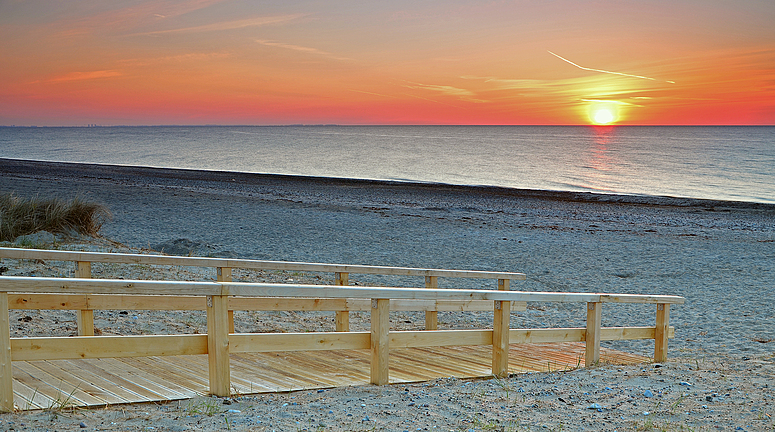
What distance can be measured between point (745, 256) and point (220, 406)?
52.0ft

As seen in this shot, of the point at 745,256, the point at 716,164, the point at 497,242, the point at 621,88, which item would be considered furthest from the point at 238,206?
the point at 621,88

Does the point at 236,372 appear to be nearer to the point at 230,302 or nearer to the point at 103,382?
the point at 103,382

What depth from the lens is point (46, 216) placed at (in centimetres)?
1274

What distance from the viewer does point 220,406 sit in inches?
161

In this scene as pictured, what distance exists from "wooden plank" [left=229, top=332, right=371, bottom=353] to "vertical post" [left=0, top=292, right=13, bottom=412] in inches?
53.6

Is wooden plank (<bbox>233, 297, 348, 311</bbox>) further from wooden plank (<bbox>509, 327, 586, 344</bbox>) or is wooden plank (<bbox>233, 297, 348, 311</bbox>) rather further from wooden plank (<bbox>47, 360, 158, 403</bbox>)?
wooden plank (<bbox>509, 327, 586, 344</bbox>)

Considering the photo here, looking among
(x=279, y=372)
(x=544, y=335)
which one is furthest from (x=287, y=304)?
(x=544, y=335)

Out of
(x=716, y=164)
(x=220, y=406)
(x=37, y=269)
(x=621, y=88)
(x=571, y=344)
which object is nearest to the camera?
(x=220, y=406)

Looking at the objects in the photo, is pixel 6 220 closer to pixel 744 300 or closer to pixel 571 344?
pixel 571 344

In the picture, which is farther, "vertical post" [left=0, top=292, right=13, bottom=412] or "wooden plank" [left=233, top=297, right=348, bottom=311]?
"wooden plank" [left=233, top=297, right=348, bottom=311]

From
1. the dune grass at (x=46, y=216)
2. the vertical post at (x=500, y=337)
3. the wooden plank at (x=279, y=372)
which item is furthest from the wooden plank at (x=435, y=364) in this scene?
the dune grass at (x=46, y=216)

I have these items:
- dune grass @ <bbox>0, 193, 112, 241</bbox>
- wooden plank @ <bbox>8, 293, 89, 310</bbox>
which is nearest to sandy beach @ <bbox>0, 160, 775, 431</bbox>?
dune grass @ <bbox>0, 193, 112, 241</bbox>

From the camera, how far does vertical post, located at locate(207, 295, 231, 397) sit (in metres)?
4.11

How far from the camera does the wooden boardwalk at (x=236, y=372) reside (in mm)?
4207
